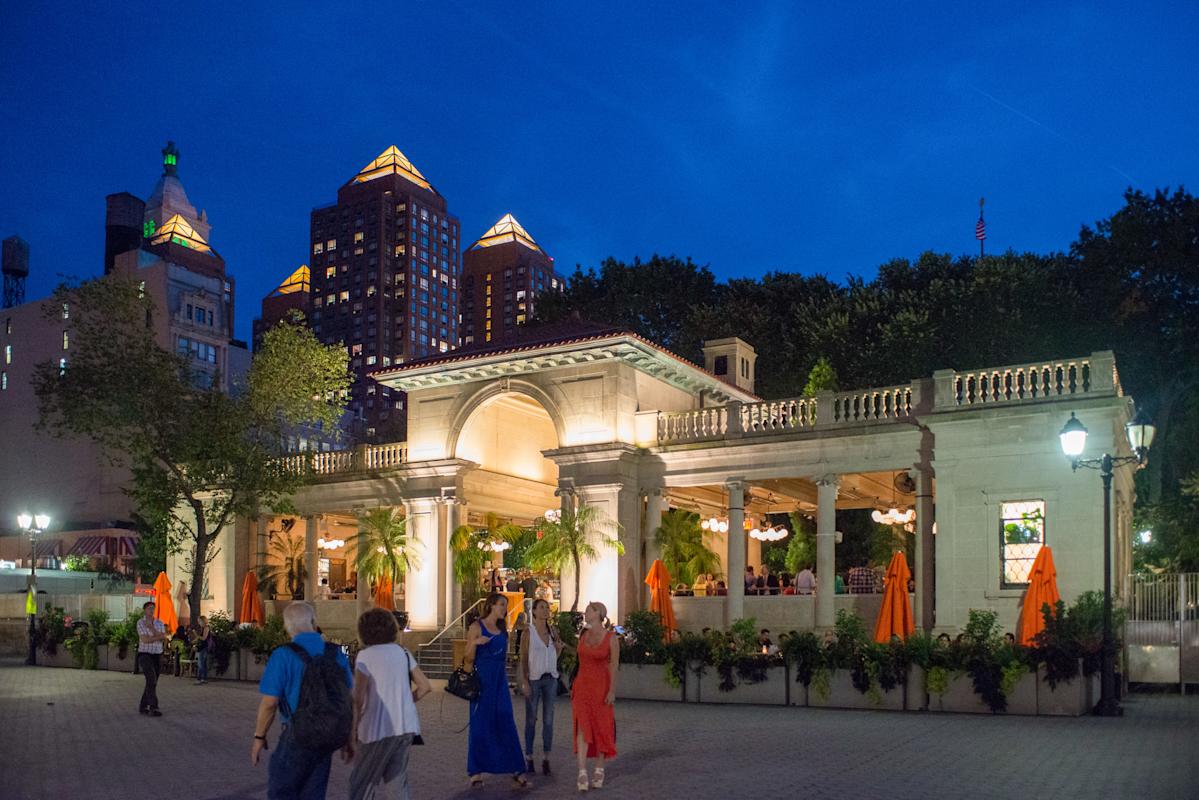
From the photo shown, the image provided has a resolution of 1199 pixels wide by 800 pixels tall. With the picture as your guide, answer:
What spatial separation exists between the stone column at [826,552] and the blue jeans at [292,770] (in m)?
22.3

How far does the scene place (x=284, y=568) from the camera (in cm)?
4166

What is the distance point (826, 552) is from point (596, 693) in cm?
1789

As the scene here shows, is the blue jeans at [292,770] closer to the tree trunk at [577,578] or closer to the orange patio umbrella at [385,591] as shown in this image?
the tree trunk at [577,578]

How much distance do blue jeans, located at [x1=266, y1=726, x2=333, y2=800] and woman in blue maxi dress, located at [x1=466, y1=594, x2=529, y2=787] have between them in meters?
3.66

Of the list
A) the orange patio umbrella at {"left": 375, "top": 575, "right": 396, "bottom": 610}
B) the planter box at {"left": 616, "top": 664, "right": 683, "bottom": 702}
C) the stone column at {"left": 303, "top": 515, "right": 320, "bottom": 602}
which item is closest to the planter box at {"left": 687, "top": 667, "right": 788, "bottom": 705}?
the planter box at {"left": 616, "top": 664, "right": 683, "bottom": 702}

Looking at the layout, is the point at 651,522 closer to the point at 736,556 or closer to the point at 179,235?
the point at 736,556

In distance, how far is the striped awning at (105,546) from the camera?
63.0m

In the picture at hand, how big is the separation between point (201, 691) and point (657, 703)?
33.0ft

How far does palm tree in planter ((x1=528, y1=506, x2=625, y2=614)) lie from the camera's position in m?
30.8

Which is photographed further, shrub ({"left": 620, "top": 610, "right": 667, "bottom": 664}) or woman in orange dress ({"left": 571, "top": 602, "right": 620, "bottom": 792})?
shrub ({"left": 620, "top": 610, "right": 667, "bottom": 664})

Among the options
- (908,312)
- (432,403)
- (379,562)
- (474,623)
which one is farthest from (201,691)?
(908,312)

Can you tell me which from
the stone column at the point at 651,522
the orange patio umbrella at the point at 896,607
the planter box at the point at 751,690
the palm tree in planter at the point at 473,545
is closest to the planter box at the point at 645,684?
the planter box at the point at 751,690

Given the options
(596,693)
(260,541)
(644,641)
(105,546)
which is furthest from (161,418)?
(105,546)

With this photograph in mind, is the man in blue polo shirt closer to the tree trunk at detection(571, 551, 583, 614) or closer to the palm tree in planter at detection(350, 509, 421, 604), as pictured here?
the tree trunk at detection(571, 551, 583, 614)
